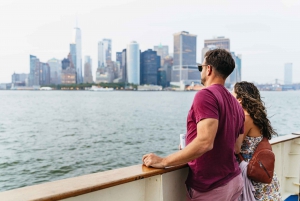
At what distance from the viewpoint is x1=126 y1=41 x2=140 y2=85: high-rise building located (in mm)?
111875

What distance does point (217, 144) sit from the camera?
160cm

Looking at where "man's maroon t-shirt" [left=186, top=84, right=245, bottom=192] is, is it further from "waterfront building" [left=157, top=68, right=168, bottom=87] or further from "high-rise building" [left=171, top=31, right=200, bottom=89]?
"waterfront building" [left=157, top=68, right=168, bottom=87]

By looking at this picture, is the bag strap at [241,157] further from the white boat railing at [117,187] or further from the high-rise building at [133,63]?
the high-rise building at [133,63]

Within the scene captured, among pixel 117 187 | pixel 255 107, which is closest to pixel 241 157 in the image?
pixel 255 107

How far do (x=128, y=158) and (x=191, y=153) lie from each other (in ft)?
39.7

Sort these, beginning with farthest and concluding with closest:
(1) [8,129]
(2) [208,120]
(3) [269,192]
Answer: (1) [8,129]
(3) [269,192]
(2) [208,120]

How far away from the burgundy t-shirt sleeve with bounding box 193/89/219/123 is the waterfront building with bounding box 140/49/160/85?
111144 millimetres

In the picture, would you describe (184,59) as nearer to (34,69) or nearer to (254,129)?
(34,69)

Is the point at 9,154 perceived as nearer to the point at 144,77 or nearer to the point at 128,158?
the point at 128,158

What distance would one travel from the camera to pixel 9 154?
15.4 m

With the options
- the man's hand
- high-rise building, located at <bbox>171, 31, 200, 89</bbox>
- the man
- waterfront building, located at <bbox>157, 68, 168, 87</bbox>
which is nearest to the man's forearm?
the man

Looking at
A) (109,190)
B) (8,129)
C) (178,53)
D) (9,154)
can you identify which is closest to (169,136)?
(9,154)

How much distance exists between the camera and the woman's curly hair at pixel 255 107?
78.3 inches

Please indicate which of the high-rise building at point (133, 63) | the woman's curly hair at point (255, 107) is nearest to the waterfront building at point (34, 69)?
the high-rise building at point (133, 63)
